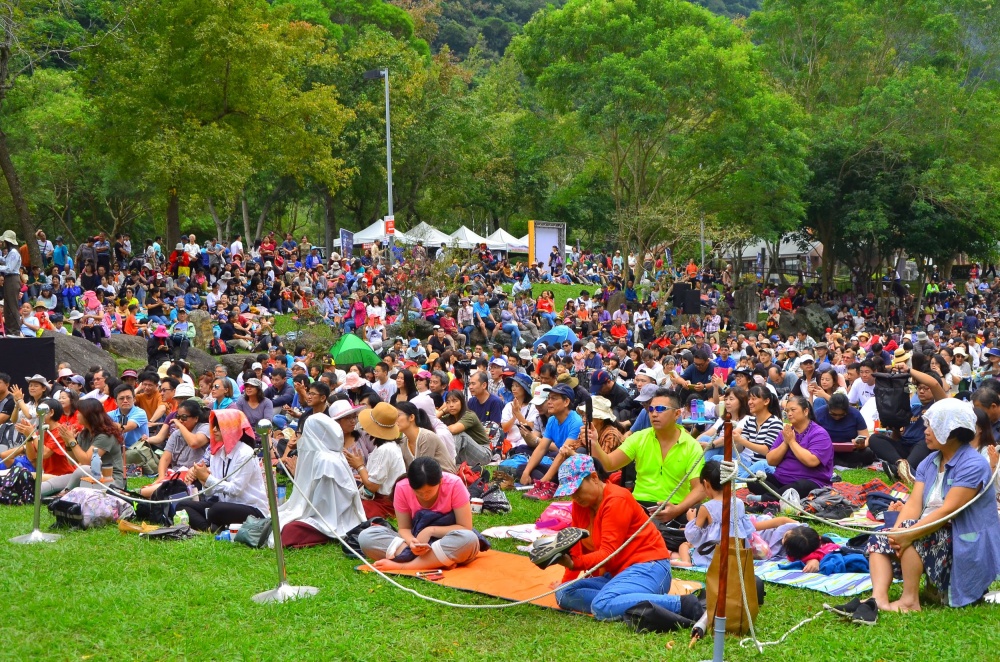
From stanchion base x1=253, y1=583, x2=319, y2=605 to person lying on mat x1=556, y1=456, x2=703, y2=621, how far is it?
1625 millimetres

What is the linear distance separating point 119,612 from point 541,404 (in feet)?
17.7

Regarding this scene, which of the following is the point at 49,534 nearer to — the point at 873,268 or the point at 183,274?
the point at 183,274

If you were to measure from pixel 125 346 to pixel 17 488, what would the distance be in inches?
372

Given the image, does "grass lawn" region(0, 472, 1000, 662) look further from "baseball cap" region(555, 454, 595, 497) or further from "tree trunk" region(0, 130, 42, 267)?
"tree trunk" region(0, 130, 42, 267)

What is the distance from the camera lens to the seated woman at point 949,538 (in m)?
5.42

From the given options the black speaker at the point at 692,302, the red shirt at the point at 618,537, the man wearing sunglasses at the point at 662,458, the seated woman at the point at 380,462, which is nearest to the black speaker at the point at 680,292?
the black speaker at the point at 692,302

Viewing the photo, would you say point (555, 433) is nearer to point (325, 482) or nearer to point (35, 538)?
point (325, 482)

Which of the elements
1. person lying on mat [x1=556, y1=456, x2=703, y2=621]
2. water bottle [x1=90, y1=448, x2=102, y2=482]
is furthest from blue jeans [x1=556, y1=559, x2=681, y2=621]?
water bottle [x1=90, y1=448, x2=102, y2=482]

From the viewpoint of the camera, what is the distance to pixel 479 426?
1006 cm

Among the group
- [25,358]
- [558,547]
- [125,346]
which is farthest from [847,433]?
[125,346]

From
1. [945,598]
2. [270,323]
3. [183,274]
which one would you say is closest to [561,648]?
[945,598]

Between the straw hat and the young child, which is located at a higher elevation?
the straw hat

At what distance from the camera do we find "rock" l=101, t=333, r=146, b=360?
1830 centimetres

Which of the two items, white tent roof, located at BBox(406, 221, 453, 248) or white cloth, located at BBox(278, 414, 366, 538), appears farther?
white tent roof, located at BBox(406, 221, 453, 248)
